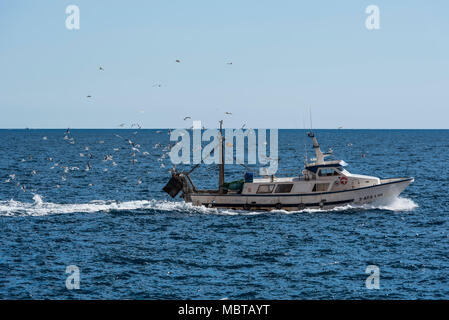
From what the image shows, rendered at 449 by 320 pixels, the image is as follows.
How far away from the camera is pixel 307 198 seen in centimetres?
5512

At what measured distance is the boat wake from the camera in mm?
56156

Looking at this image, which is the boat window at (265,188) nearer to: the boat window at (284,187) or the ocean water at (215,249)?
the boat window at (284,187)

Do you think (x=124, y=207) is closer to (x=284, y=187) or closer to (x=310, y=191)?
(x=284, y=187)

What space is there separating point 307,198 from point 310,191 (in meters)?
0.75

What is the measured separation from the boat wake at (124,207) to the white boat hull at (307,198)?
0.52 metres

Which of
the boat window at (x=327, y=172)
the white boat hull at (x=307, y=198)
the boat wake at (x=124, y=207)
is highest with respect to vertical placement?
the boat window at (x=327, y=172)

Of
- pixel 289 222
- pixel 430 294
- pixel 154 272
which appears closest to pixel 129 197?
pixel 289 222

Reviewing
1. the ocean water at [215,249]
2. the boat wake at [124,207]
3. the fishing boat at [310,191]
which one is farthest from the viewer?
the boat wake at [124,207]

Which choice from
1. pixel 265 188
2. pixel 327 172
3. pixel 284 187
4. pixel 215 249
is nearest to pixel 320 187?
pixel 327 172

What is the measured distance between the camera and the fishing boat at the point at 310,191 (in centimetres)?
5506

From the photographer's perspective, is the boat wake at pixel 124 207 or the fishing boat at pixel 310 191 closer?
the fishing boat at pixel 310 191

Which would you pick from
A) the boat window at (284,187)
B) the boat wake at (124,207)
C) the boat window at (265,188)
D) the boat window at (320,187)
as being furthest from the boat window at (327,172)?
the boat window at (265,188)

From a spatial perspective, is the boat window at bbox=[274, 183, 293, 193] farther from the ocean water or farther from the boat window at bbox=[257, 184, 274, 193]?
the ocean water
